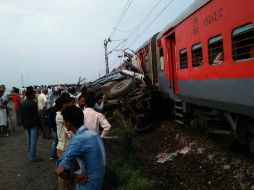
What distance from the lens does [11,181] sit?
355 inches

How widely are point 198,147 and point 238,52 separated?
3.71 m

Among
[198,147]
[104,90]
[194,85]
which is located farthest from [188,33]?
[104,90]

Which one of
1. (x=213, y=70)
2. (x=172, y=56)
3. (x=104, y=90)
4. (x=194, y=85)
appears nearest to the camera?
(x=213, y=70)

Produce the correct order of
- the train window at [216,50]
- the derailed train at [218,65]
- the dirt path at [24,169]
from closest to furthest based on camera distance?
the derailed train at [218,65] → the train window at [216,50] → the dirt path at [24,169]

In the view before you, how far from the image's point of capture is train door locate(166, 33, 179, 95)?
13.1 m

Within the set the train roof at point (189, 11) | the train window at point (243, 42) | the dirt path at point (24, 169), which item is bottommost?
the dirt path at point (24, 169)

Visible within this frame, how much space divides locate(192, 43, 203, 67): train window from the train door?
9.53ft

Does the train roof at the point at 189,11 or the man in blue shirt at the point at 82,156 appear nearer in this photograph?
the man in blue shirt at the point at 82,156

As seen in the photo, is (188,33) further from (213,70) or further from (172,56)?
(172,56)

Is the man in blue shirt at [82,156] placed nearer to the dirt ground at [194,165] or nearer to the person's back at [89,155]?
the person's back at [89,155]

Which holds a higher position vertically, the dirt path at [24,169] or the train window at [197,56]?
the train window at [197,56]

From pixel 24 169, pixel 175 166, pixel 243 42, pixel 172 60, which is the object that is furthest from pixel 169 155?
pixel 243 42

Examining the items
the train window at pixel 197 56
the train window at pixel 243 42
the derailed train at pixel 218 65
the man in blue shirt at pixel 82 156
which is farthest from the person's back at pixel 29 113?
the man in blue shirt at pixel 82 156

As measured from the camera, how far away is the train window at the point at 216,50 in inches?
317
